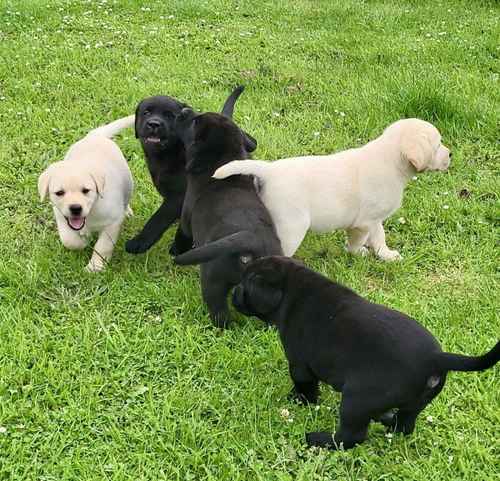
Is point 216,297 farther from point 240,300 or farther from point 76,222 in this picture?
point 76,222

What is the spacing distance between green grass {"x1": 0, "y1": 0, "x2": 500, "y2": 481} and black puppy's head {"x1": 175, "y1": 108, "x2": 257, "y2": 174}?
0.79 meters

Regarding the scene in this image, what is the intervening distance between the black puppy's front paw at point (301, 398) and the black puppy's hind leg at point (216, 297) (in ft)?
2.28

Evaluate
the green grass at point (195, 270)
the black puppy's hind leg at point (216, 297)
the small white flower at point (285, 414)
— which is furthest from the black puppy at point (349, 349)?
the black puppy's hind leg at point (216, 297)

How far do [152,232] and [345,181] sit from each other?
140cm

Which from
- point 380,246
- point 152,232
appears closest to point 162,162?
point 152,232

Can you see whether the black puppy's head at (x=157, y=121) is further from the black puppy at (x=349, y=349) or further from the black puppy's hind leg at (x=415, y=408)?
the black puppy's hind leg at (x=415, y=408)

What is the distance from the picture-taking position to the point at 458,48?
26.8 feet

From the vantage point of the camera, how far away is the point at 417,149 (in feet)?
14.6

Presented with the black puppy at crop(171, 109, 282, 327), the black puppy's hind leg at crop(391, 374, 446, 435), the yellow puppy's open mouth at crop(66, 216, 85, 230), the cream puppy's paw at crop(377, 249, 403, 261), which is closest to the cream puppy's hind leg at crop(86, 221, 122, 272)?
the yellow puppy's open mouth at crop(66, 216, 85, 230)

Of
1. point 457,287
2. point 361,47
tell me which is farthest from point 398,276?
point 361,47

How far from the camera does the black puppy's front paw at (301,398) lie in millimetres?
3639

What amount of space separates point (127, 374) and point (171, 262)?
1253 millimetres

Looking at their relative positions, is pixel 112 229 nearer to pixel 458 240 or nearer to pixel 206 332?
pixel 206 332

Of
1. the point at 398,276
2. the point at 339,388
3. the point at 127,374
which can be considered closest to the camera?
the point at 339,388
